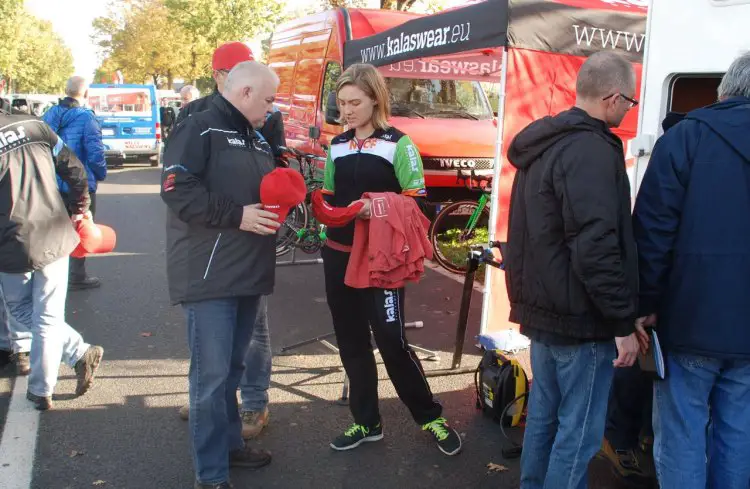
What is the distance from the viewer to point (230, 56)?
13.1 feet

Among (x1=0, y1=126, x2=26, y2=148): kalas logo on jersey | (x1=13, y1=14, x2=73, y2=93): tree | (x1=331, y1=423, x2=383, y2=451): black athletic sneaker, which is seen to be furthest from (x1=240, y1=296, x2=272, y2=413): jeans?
(x1=13, y1=14, x2=73, y2=93): tree

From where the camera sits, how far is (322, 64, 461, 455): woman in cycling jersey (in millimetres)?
3562

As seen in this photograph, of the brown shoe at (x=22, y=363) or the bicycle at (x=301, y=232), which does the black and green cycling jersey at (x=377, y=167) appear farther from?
the bicycle at (x=301, y=232)

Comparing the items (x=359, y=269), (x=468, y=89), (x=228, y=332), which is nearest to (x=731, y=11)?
(x=359, y=269)

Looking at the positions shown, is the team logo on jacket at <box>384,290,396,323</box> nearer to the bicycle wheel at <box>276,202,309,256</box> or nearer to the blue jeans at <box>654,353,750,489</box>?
the blue jeans at <box>654,353,750,489</box>

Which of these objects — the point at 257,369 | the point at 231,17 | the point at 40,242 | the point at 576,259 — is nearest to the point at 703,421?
the point at 576,259

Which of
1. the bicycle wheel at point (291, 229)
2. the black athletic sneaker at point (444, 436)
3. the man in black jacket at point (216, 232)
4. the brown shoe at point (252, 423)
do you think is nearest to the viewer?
the man in black jacket at point (216, 232)

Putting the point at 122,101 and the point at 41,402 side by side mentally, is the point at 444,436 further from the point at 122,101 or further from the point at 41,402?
the point at 122,101

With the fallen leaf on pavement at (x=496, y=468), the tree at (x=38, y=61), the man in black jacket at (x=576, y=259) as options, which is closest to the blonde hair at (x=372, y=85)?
the man in black jacket at (x=576, y=259)

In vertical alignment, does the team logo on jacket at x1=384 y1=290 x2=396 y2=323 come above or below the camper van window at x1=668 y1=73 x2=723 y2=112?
below

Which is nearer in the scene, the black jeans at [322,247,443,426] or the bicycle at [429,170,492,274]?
the black jeans at [322,247,443,426]

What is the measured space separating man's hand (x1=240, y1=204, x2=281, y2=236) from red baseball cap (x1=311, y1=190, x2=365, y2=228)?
1.35ft

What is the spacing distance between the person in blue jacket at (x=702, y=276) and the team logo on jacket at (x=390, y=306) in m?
1.29

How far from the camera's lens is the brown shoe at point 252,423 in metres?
3.99
